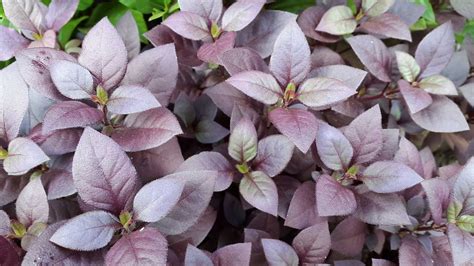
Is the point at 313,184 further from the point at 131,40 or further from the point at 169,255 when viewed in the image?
the point at 131,40

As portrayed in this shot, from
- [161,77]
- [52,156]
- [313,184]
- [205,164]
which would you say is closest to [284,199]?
[313,184]

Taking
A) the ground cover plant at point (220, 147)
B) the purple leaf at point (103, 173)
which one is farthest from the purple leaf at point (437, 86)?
the purple leaf at point (103, 173)

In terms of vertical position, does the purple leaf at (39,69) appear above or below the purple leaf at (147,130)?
above

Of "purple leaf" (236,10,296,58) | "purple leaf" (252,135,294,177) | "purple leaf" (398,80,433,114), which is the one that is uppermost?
"purple leaf" (236,10,296,58)

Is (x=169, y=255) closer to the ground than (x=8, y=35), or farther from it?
closer to the ground

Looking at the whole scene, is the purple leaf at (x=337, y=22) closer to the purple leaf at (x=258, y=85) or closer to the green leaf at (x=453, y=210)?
the purple leaf at (x=258, y=85)

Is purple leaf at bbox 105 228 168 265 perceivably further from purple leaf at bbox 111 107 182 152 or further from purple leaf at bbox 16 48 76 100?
purple leaf at bbox 16 48 76 100

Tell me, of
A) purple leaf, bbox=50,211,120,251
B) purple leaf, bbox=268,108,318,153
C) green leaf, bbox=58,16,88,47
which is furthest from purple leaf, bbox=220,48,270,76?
green leaf, bbox=58,16,88,47
